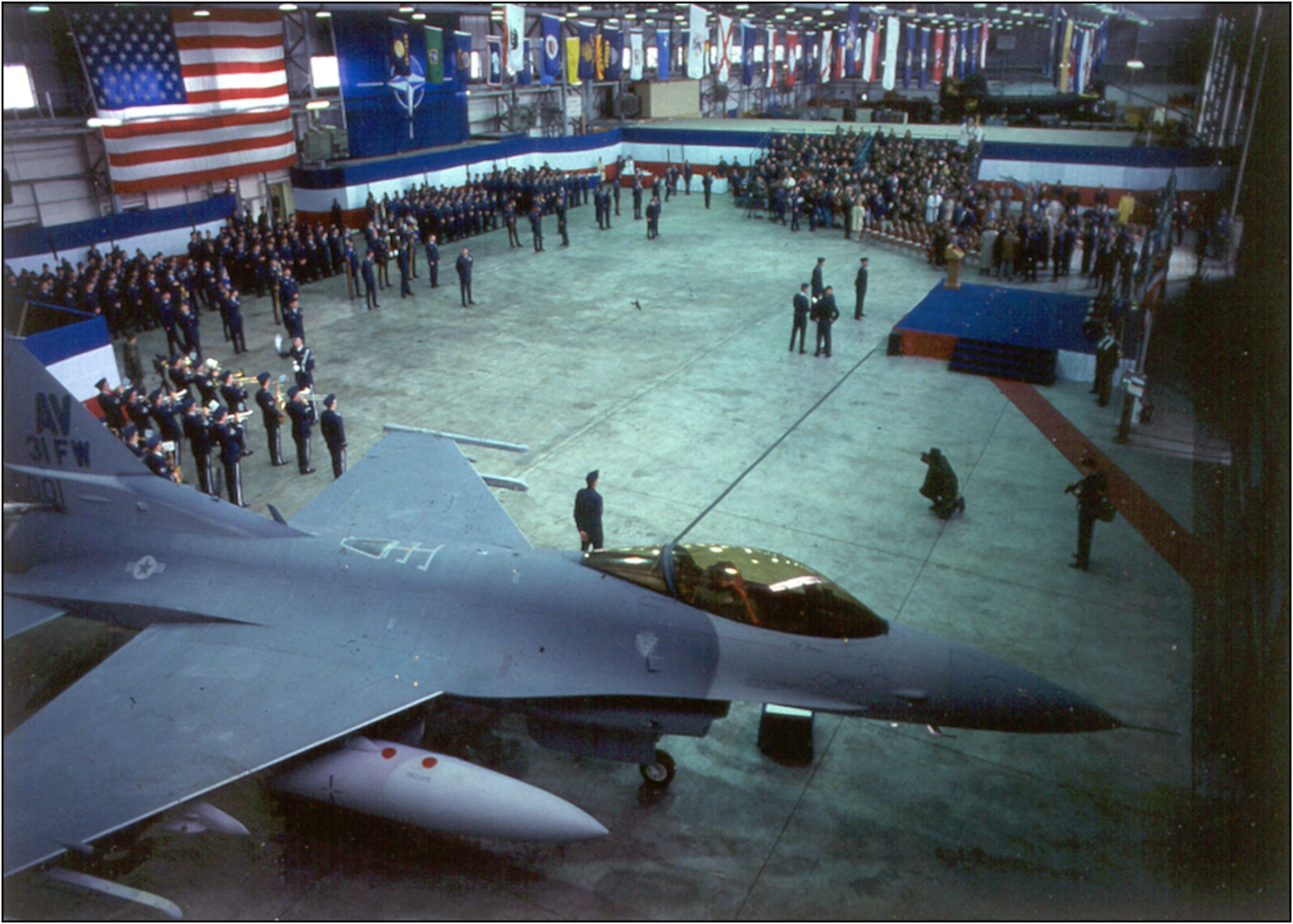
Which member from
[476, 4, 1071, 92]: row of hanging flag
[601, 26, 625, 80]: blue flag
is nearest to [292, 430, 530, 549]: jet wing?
[476, 4, 1071, 92]: row of hanging flag

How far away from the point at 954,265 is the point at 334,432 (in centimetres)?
1859

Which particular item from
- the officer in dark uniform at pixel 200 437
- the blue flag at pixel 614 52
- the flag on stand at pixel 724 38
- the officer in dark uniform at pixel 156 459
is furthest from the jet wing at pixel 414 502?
the blue flag at pixel 614 52

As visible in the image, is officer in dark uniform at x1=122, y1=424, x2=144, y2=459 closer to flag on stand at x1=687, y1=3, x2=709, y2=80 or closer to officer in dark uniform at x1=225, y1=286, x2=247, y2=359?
officer in dark uniform at x1=225, y1=286, x2=247, y2=359

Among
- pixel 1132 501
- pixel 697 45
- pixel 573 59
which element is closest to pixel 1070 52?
pixel 697 45

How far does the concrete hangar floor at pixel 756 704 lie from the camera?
22.5 ft

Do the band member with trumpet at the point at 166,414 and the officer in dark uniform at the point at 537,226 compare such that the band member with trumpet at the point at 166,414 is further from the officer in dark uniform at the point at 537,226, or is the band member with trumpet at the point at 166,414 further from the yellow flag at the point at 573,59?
the yellow flag at the point at 573,59

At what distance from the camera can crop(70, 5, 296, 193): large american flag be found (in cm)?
2341

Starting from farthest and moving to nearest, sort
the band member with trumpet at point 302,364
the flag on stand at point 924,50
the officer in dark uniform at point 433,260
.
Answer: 1. the flag on stand at point 924,50
2. the officer in dark uniform at point 433,260
3. the band member with trumpet at point 302,364

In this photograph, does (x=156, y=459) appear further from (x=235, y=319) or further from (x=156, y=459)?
(x=235, y=319)

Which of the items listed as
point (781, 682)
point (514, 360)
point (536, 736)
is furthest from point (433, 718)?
point (514, 360)

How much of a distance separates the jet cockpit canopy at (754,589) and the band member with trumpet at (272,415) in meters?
8.29

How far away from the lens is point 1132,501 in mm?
13086

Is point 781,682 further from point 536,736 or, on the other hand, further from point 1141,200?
point 1141,200

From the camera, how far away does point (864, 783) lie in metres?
7.95
